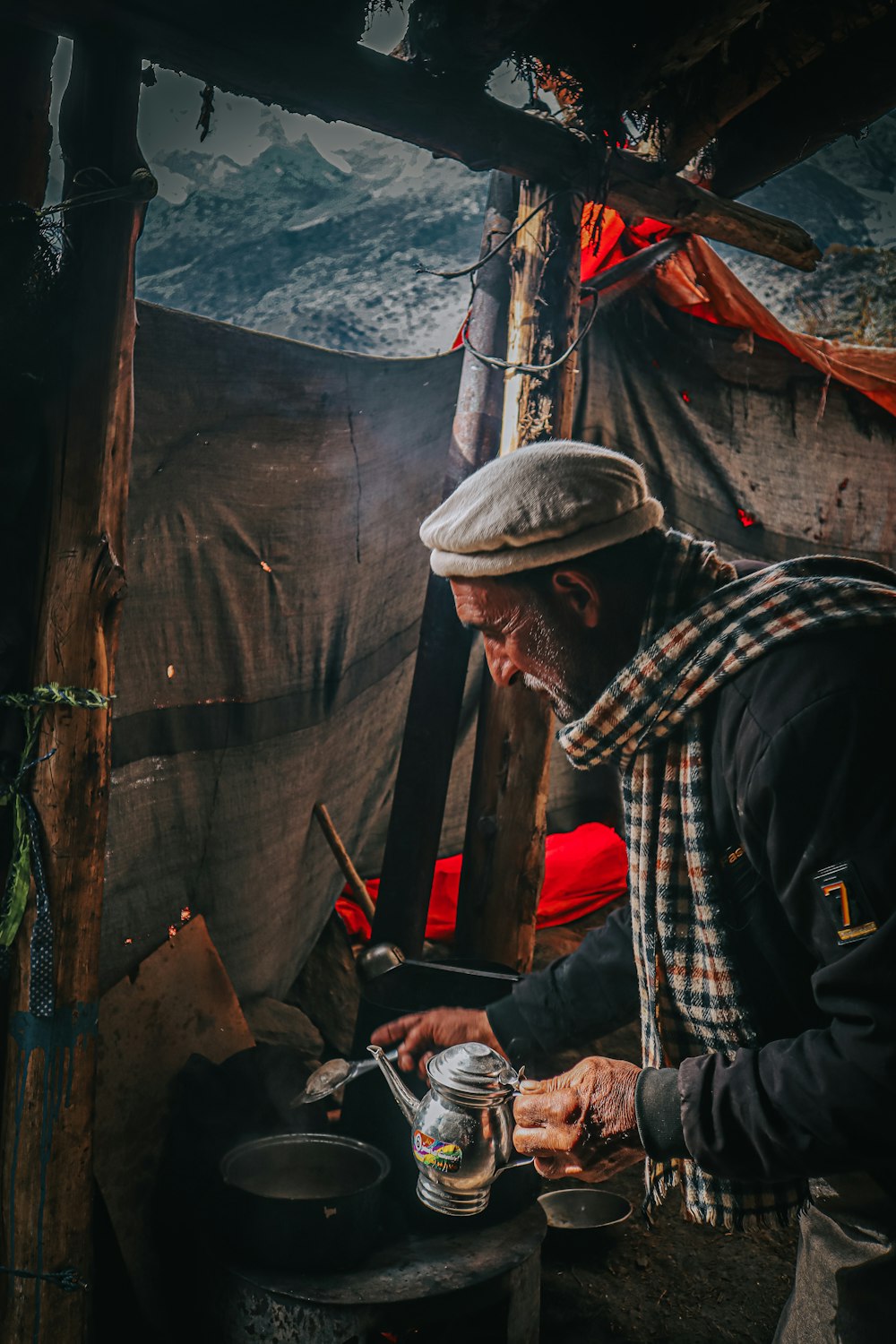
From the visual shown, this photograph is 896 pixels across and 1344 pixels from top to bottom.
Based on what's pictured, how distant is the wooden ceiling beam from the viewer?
2.41 metres

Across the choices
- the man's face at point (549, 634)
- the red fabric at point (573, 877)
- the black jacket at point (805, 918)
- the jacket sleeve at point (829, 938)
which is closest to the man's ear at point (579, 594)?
the man's face at point (549, 634)

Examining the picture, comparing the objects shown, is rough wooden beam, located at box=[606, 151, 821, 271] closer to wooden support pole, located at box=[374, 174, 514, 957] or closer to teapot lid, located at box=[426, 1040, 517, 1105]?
wooden support pole, located at box=[374, 174, 514, 957]

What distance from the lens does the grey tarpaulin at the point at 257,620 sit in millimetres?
3031

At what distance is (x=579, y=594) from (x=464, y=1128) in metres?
0.99

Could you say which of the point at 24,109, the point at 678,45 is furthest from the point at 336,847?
the point at 678,45

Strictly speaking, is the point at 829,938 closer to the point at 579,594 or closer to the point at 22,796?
the point at 579,594

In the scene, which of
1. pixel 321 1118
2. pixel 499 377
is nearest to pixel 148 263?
pixel 499 377

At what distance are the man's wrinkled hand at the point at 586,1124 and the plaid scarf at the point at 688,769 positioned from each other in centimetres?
13

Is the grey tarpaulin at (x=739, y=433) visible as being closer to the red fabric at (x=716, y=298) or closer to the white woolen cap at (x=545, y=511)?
the red fabric at (x=716, y=298)

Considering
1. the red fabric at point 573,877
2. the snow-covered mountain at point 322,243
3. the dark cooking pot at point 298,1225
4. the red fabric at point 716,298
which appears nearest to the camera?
the dark cooking pot at point 298,1225

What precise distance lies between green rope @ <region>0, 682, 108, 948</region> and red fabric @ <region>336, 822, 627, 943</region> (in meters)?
2.81

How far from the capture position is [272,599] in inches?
139

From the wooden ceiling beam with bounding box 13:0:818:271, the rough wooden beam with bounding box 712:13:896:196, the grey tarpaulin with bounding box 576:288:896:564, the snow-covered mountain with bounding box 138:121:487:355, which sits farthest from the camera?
the snow-covered mountain with bounding box 138:121:487:355

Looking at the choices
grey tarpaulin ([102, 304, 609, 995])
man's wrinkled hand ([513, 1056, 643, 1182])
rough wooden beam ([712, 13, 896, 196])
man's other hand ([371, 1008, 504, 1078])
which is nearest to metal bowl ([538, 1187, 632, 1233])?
grey tarpaulin ([102, 304, 609, 995])
